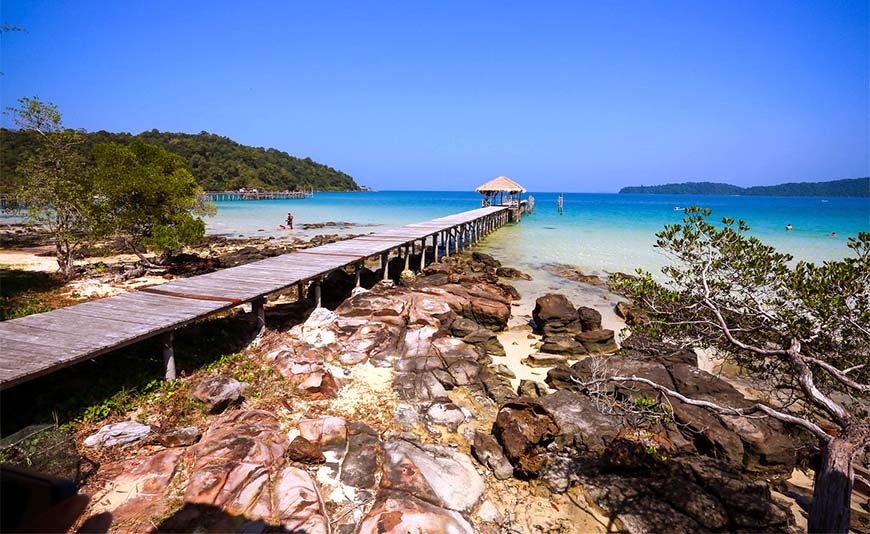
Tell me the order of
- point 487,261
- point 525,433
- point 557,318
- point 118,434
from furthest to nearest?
point 487,261
point 557,318
point 525,433
point 118,434

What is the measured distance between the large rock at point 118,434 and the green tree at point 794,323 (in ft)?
17.9

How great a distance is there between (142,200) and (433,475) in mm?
14719

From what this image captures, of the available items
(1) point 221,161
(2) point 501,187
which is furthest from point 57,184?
(1) point 221,161

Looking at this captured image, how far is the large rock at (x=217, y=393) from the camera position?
18.8ft

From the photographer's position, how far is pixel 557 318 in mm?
10664

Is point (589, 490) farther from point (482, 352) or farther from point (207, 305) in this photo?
point (207, 305)

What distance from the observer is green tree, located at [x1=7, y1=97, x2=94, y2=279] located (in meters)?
12.2

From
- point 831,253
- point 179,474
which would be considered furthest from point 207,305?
point 831,253

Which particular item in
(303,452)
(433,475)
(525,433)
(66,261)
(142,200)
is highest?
(142,200)

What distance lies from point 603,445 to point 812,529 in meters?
2.62

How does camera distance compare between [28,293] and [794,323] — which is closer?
[794,323]

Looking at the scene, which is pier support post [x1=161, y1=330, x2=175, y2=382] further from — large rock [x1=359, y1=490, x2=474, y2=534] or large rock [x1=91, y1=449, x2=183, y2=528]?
large rock [x1=359, y1=490, x2=474, y2=534]

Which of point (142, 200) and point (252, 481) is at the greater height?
point (142, 200)

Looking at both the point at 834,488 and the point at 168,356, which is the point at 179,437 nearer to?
the point at 168,356
